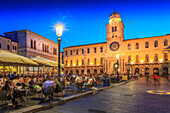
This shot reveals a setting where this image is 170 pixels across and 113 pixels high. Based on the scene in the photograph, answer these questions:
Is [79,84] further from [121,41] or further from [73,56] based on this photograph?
[73,56]

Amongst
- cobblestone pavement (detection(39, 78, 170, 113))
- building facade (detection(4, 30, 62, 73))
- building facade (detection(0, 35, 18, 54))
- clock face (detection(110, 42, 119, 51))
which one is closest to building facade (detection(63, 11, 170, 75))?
clock face (detection(110, 42, 119, 51))

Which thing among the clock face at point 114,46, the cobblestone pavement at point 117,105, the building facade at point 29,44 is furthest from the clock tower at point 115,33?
the cobblestone pavement at point 117,105

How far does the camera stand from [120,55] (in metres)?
43.8

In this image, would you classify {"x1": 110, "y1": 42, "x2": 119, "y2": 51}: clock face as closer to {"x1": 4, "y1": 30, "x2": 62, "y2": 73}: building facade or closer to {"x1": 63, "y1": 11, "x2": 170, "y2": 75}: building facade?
{"x1": 63, "y1": 11, "x2": 170, "y2": 75}: building facade

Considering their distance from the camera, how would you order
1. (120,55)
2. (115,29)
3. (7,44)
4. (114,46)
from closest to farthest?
(7,44) < (120,55) < (114,46) < (115,29)

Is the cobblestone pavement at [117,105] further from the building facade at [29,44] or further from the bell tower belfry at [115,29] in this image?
the bell tower belfry at [115,29]

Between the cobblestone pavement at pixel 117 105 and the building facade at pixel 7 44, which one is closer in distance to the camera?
the cobblestone pavement at pixel 117 105

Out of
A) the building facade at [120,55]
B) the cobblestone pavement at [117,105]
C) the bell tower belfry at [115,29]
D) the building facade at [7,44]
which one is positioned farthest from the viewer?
the bell tower belfry at [115,29]

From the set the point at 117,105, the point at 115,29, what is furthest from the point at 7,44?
the point at 115,29

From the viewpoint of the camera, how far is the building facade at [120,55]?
38.6 metres

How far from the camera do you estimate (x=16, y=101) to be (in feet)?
18.7

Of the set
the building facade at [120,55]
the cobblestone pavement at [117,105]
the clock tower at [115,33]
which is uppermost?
the clock tower at [115,33]

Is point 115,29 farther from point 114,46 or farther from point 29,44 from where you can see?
point 29,44

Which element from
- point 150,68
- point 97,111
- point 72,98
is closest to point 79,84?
point 72,98
